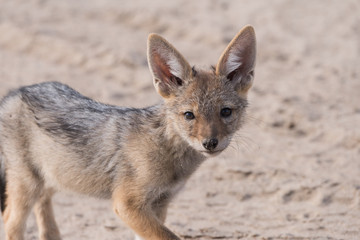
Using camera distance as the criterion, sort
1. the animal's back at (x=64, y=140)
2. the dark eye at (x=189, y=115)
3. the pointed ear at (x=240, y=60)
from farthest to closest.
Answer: the animal's back at (x=64, y=140) → the pointed ear at (x=240, y=60) → the dark eye at (x=189, y=115)

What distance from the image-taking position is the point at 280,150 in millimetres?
7797

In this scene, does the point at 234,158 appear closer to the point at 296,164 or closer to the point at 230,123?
the point at 296,164

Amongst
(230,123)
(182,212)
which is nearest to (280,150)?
(182,212)

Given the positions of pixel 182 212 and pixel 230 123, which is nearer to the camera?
pixel 230 123

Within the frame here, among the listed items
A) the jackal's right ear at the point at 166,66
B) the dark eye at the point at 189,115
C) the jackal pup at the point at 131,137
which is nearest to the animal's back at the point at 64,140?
the jackal pup at the point at 131,137

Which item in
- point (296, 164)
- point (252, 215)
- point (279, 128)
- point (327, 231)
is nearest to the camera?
point (327, 231)

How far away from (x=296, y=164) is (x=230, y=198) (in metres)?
1.10

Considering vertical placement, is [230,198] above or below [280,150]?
below

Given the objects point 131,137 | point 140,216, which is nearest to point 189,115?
point 131,137

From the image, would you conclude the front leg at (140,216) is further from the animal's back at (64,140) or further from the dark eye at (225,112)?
the dark eye at (225,112)

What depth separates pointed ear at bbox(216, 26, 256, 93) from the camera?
5.25 meters

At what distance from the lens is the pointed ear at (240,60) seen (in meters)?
5.25

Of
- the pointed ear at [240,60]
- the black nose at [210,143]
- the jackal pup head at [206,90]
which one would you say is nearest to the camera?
the black nose at [210,143]

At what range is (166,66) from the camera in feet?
17.5
